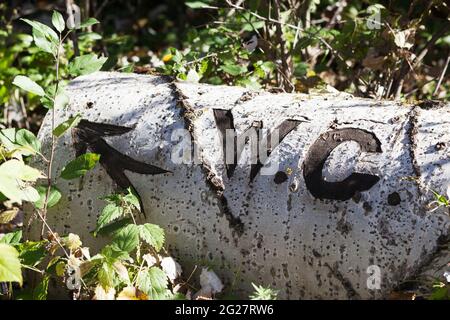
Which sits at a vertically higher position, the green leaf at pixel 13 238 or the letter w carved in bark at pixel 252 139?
the letter w carved in bark at pixel 252 139

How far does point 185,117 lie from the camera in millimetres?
2154

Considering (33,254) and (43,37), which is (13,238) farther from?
(43,37)

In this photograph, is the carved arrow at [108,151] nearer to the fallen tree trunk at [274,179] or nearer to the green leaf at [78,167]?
the fallen tree trunk at [274,179]

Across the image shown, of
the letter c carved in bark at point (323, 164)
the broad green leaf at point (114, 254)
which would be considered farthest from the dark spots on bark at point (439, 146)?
the broad green leaf at point (114, 254)

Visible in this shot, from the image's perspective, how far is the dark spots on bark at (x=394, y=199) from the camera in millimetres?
1836

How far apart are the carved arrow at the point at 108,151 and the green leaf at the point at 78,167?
0.36 feet

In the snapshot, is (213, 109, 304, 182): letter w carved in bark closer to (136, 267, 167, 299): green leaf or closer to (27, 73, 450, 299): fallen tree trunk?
(27, 73, 450, 299): fallen tree trunk

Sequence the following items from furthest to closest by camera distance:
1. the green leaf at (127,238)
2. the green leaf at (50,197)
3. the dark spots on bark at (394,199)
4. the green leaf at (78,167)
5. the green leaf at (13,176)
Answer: the green leaf at (50,197) → the green leaf at (78,167) → the green leaf at (127,238) → the dark spots on bark at (394,199) → the green leaf at (13,176)

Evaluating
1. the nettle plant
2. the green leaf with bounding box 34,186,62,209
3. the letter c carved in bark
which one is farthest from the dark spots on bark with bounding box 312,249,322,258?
the green leaf with bounding box 34,186,62,209

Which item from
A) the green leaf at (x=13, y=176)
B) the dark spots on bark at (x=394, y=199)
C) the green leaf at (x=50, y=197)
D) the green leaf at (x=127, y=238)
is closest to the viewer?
the green leaf at (x=13, y=176)

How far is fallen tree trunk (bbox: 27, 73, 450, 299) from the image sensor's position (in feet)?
6.06
